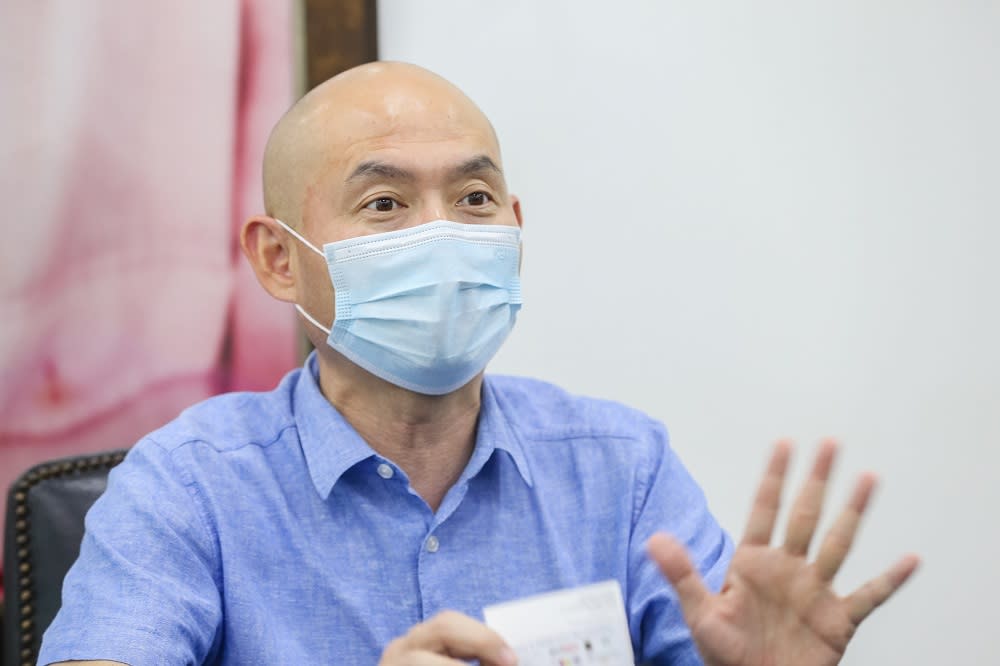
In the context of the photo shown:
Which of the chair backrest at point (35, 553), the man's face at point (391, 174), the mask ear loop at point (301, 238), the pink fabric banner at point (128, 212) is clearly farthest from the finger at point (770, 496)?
the pink fabric banner at point (128, 212)

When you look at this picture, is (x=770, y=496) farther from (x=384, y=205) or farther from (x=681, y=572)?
(x=384, y=205)

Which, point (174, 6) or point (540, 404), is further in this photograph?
point (174, 6)

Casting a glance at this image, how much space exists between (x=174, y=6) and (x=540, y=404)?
3.10 feet

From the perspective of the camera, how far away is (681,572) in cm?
112

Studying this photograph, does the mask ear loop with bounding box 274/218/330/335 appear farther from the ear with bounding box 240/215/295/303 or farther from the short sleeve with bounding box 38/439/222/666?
the short sleeve with bounding box 38/439/222/666

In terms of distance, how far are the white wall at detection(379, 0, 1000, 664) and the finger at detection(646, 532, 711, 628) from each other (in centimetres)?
103

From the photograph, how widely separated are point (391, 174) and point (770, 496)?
640mm

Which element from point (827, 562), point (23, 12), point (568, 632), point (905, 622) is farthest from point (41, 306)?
point (905, 622)

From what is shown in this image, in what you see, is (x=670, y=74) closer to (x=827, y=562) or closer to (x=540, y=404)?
(x=540, y=404)

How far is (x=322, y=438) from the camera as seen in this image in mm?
1384

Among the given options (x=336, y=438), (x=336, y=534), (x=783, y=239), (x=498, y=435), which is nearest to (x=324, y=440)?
(x=336, y=438)

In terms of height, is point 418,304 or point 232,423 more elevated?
point 418,304

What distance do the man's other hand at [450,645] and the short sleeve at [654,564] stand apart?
456mm

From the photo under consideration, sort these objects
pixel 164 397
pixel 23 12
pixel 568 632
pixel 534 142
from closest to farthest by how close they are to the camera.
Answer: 1. pixel 568 632
2. pixel 23 12
3. pixel 164 397
4. pixel 534 142
